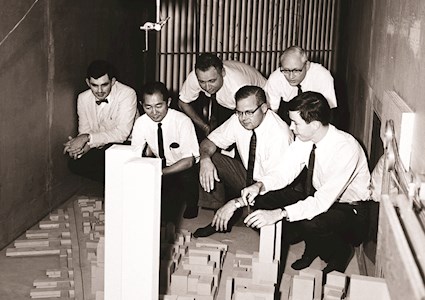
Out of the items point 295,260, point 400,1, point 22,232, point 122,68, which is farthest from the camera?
point 122,68

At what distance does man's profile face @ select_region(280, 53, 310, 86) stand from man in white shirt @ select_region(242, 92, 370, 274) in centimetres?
120

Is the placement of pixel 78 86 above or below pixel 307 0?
below

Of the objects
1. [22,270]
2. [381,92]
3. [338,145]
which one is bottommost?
[22,270]

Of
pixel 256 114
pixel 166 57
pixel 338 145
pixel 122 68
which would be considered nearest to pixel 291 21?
pixel 166 57

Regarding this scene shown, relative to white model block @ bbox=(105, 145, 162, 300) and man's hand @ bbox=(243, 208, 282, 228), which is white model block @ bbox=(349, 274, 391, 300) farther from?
man's hand @ bbox=(243, 208, 282, 228)

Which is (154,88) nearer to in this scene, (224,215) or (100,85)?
(100,85)

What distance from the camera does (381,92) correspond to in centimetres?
491

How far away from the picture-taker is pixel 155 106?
5.63 m

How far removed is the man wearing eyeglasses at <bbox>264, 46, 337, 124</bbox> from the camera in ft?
19.5

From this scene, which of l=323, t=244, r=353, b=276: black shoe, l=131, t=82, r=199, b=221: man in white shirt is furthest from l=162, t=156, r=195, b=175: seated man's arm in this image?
l=323, t=244, r=353, b=276: black shoe

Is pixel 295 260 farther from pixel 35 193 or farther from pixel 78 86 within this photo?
pixel 78 86

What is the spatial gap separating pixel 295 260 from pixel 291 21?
13.8 feet

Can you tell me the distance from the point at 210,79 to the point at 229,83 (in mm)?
489

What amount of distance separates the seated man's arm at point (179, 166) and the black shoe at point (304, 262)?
131 cm
